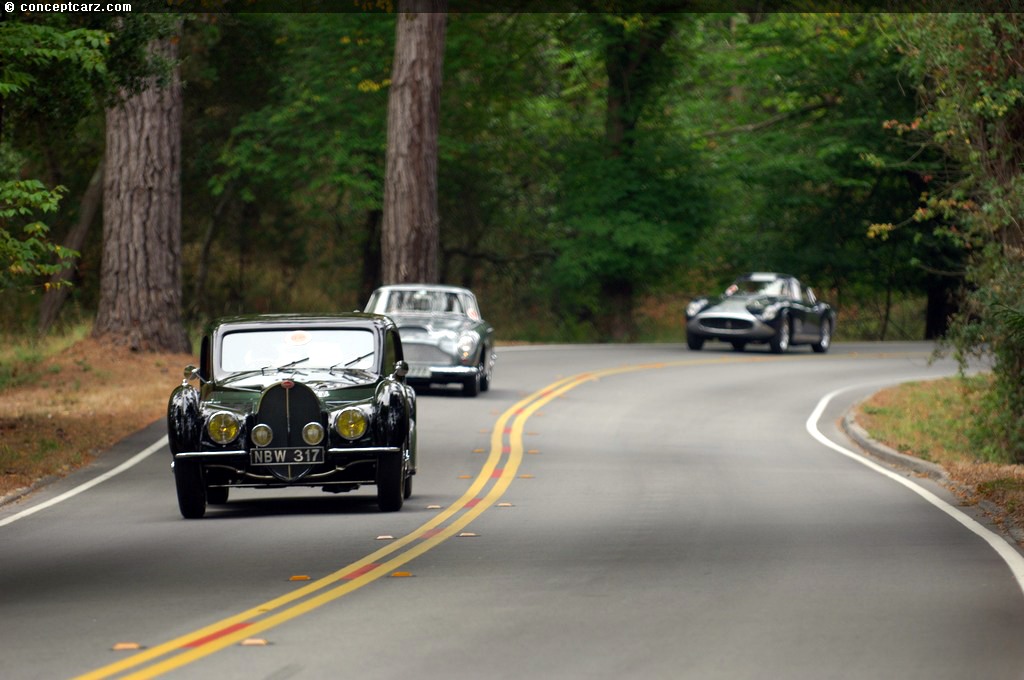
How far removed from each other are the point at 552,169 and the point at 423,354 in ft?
86.5

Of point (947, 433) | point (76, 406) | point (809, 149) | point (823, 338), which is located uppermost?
point (809, 149)

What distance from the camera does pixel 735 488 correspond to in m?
16.5

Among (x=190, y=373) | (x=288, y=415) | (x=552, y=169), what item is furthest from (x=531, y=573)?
(x=552, y=169)

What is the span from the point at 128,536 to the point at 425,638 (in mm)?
4964

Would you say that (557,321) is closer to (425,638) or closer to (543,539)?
(543,539)

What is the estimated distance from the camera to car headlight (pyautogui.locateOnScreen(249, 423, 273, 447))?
13773mm

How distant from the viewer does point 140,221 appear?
95.4 ft

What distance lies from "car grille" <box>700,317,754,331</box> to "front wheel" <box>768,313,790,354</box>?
30.7 inches

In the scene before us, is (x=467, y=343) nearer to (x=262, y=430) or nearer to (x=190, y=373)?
(x=190, y=373)

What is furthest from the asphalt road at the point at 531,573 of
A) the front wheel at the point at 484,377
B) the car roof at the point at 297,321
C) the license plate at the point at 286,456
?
the front wheel at the point at 484,377

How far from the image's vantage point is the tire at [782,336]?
124 feet

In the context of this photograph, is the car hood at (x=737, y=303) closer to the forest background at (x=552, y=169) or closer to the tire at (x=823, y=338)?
the tire at (x=823, y=338)

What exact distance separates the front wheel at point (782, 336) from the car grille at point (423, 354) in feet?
47.4

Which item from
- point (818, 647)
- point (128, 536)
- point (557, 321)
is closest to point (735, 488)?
point (128, 536)
